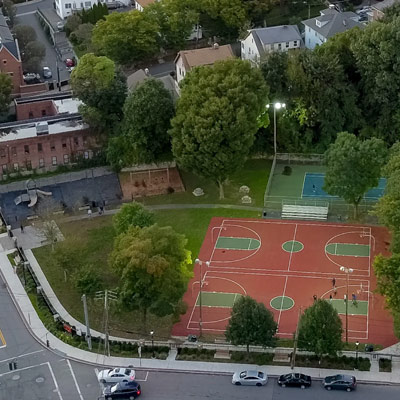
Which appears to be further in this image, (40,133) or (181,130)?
(40,133)

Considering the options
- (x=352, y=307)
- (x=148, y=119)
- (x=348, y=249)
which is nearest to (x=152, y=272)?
(x=352, y=307)

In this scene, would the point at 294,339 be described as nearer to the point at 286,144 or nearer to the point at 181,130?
the point at 181,130

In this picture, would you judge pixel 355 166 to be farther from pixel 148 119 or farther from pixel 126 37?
pixel 126 37

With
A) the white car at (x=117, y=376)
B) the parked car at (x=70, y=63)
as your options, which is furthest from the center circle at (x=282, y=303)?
the parked car at (x=70, y=63)

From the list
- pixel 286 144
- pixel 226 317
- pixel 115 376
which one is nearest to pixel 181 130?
pixel 286 144

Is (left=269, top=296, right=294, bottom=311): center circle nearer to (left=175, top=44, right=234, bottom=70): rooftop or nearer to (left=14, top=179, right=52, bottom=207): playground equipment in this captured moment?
(left=14, top=179, right=52, bottom=207): playground equipment

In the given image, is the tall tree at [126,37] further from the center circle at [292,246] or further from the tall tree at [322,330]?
the tall tree at [322,330]

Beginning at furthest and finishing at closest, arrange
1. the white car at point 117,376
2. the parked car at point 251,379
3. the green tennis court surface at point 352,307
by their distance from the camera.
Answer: the green tennis court surface at point 352,307 → the white car at point 117,376 → the parked car at point 251,379
